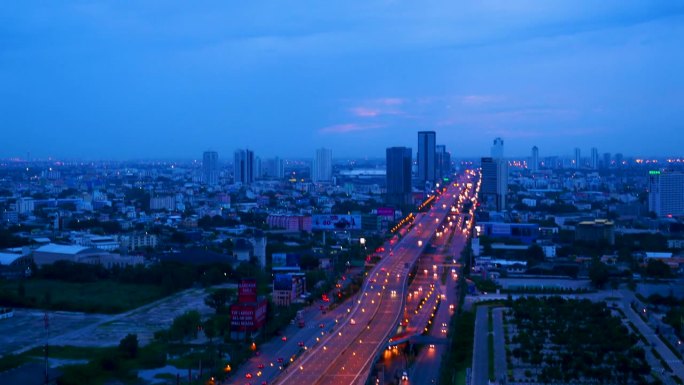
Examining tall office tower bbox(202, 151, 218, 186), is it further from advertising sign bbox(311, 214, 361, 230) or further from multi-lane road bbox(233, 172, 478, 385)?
multi-lane road bbox(233, 172, 478, 385)

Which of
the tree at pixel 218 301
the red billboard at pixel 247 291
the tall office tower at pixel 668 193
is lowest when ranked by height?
the tree at pixel 218 301

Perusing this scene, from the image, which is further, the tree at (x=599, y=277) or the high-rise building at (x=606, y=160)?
the high-rise building at (x=606, y=160)

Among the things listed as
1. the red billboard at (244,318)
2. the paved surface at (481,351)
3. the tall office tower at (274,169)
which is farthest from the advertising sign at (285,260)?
the tall office tower at (274,169)

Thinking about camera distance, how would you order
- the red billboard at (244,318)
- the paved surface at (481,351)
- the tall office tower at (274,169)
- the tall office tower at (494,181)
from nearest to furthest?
the paved surface at (481,351), the red billboard at (244,318), the tall office tower at (494,181), the tall office tower at (274,169)

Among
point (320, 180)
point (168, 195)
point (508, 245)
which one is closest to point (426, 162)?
point (320, 180)

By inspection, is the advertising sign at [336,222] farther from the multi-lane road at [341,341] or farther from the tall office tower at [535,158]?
the tall office tower at [535,158]

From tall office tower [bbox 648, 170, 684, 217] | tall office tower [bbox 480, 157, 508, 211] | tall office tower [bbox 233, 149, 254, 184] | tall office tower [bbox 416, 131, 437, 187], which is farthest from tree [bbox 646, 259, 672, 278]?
tall office tower [bbox 233, 149, 254, 184]

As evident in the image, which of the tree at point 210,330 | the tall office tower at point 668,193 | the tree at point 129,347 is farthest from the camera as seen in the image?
the tall office tower at point 668,193
